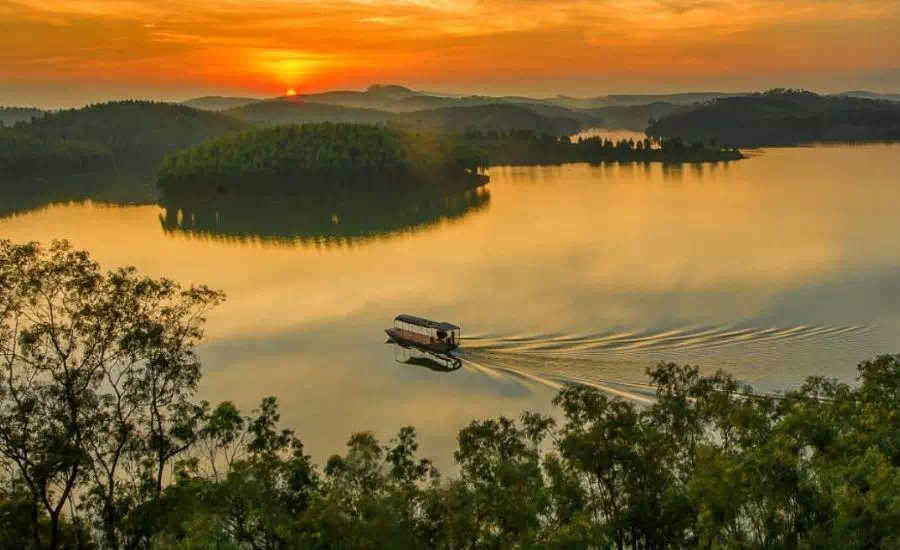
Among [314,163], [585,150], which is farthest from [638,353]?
[585,150]

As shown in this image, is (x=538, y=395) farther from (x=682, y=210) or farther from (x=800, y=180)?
(x=800, y=180)

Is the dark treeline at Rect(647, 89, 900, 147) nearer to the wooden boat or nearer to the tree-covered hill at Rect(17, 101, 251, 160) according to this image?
the tree-covered hill at Rect(17, 101, 251, 160)

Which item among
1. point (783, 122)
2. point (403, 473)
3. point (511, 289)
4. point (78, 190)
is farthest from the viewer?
point (783, 122)

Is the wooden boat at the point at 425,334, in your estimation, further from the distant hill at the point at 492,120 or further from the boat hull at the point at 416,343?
the distant hill at the point at 492,120

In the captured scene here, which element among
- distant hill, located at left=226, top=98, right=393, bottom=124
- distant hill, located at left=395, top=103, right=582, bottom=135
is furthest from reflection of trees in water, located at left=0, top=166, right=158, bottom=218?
distant hill, located at left=226, top=98, right=393, bottom=124

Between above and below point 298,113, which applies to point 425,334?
below

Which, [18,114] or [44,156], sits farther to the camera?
[18,114]

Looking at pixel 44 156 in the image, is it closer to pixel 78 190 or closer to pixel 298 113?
pixel 78 190
